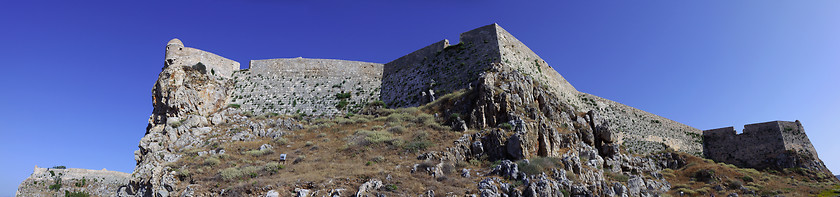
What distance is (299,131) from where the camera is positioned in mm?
29875

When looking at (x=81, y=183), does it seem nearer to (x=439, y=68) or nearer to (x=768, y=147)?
(x=439, y=68)

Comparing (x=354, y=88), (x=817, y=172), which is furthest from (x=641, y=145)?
(x=354, y=88)

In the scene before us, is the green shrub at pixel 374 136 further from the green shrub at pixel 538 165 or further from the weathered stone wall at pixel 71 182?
the weathered stone wall at pixel 71 182

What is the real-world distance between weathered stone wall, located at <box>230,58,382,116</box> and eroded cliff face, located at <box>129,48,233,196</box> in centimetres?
178

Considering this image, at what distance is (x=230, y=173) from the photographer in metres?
21.0

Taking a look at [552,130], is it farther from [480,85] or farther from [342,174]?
[342,174]

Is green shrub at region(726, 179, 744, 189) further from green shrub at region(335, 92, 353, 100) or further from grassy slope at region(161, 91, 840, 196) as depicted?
green shrub at region(335, 92, 353, 100)

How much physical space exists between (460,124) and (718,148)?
30.7 m

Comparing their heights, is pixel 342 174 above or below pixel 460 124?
below

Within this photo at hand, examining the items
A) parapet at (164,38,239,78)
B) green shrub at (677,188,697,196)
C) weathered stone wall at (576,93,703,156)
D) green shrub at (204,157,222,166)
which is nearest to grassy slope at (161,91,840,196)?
green shrub at (204,157,222,166)

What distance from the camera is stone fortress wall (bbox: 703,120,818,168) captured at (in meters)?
38.4

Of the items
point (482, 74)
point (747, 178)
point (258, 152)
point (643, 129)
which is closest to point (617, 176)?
point (482, 74)

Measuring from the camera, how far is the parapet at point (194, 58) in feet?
107

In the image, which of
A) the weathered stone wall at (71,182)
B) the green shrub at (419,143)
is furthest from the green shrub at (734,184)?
the weathered stone wall at (71,182)
